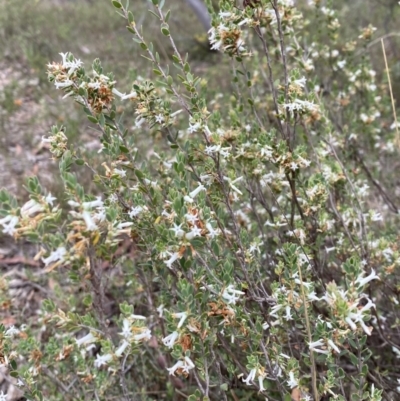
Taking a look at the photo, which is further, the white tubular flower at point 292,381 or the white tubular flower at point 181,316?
the white tubular flower at point 292,381

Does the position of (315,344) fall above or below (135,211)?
below

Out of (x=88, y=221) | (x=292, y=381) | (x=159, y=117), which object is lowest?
(x=292, y=381)

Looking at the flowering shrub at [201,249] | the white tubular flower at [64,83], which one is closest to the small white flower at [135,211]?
the flowering shrub at [201,249]

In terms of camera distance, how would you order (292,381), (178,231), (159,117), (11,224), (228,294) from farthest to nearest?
1. (159,117)
2. (292,381)
3. (228,294)
4. (178,231)
5. (11,224)

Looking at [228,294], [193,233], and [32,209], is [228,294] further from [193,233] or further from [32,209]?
[32,209]

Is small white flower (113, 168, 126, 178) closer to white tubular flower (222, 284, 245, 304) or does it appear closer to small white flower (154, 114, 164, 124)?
small white flower (154, 114, 164, 124)

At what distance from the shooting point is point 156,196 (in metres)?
1.56

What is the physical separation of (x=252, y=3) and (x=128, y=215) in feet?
2.85

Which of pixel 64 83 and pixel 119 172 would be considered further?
pixel 119 172

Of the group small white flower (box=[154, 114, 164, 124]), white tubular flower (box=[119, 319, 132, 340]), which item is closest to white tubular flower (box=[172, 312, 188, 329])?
white tubular flower (box=[119, 319, 132, 340])

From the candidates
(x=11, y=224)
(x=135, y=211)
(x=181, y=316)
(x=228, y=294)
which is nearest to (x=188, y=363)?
(x=181, y=316)

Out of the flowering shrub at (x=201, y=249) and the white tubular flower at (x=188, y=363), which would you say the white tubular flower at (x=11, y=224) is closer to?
the flowering shrub at (x=201, y=249)

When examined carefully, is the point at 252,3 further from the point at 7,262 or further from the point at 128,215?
the point at 7,262

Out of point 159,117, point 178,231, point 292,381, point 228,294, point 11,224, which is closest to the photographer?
point 11,224
